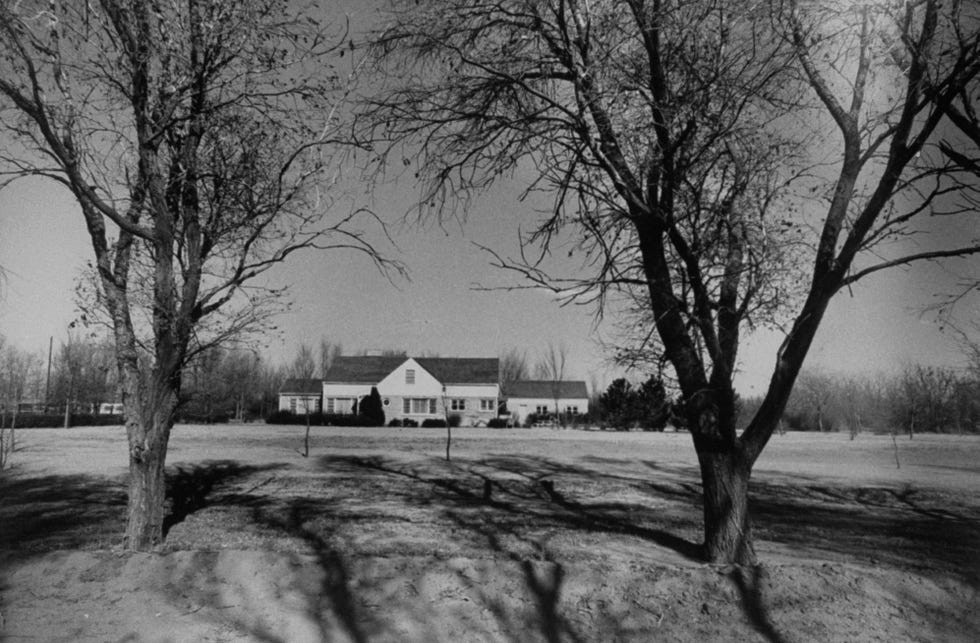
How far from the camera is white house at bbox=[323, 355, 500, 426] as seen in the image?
173ft

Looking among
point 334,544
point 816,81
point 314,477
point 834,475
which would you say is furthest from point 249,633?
point 834,475

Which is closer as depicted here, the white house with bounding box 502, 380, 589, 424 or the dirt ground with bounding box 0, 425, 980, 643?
the dirt ground with bounding box 0, 425, 980, 643

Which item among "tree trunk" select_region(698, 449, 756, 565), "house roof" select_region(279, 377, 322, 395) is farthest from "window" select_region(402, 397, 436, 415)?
"tree trunk" select_region(698, 449, 756, 565)

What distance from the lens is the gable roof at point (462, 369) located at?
179 ft

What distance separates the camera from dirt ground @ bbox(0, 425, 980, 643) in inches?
200

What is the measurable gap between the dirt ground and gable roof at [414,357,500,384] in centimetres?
3961

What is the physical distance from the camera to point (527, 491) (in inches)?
495

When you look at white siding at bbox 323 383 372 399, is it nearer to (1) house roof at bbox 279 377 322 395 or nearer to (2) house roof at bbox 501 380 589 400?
(1) house roof at bbox 279 377 322 395

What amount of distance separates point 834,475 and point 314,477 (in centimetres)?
1320

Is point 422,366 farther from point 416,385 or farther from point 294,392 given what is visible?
point 294,392

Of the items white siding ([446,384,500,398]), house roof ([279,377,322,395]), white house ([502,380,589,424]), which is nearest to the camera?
white siding ([446,384,500,398])

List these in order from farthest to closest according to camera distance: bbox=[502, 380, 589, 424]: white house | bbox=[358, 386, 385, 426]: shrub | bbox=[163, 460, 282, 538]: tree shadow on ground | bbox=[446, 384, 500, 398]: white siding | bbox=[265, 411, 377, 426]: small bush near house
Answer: bbox=[502, 380, 589, 424]: white house, bbox=[446, 384, 500, 398]: white siding, bbox=[358, 386, 385, 426]: shrub, bbox=[265, 411, 377, 426]: small bush near house, bbox=[163, 460, 282, 538]: tree shadow on ground

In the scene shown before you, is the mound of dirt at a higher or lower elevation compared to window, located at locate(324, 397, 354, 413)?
lower

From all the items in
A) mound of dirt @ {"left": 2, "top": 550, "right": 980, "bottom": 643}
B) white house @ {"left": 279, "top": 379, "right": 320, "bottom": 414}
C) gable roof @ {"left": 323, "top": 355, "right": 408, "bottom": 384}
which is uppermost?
gable roof @ {"left": 323, "top": 355, "right": 408, "bottom": 384}
